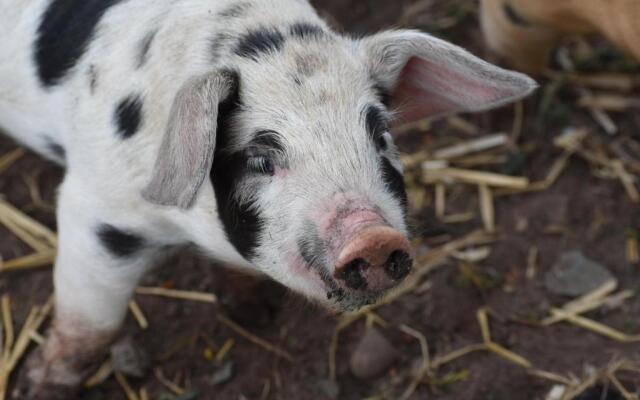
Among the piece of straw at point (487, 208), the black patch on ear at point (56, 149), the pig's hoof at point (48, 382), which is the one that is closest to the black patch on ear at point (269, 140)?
the black patch on ear at point (56, 149)

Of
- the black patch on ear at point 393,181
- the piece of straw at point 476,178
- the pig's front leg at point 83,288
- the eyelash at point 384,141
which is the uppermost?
the eyelash at point 384,141

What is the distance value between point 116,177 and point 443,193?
169 centimetres

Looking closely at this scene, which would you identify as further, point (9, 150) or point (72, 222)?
point (9, 150)

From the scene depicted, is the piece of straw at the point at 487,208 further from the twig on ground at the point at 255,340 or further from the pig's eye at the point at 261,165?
the pig's eye at the point at 261,165

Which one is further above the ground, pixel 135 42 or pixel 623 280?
pixel 135 42

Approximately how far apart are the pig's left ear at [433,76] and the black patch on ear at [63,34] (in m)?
0.78

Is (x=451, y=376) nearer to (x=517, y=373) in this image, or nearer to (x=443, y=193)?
(x=517, y=373)

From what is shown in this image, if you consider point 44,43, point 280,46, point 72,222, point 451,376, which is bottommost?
point 451,376

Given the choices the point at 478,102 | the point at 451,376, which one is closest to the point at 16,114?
the point at 478,102

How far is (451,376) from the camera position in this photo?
9.66ft

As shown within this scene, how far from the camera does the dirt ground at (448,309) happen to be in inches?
116

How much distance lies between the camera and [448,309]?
3.16 m

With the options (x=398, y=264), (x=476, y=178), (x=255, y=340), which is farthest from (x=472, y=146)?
(x=398, y=264)

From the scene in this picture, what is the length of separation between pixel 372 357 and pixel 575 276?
0.87m
